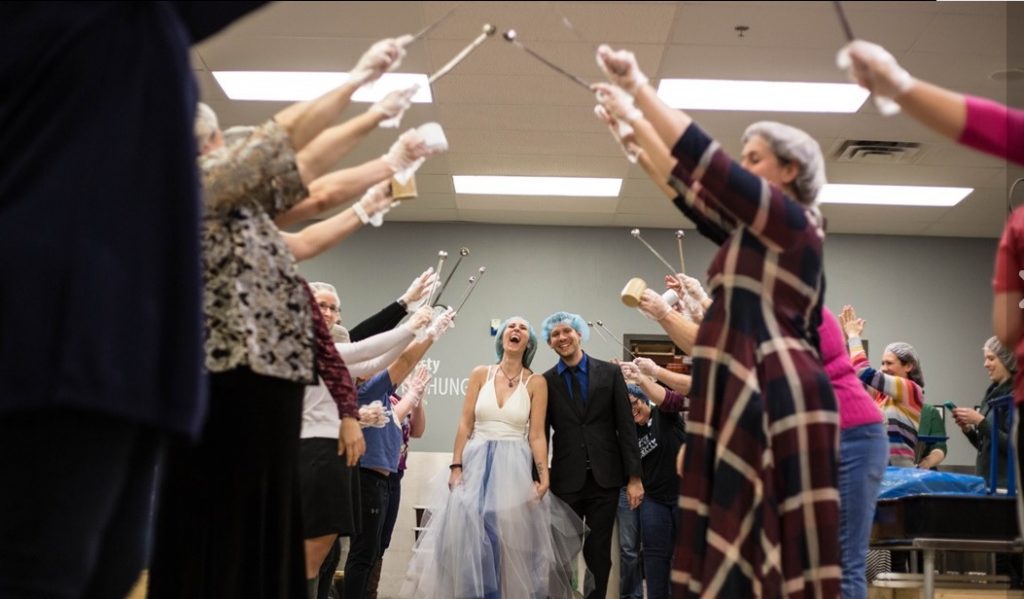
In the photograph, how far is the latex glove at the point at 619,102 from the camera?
2.28 metres

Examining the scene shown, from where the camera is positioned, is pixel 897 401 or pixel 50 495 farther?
pixel 897 401

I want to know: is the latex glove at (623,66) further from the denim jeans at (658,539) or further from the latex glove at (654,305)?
the denim jeans at (658,539)

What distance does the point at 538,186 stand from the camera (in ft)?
26.0

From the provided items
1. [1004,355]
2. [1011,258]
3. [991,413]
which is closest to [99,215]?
[1011,258]

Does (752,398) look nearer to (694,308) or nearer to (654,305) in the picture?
(654,305)

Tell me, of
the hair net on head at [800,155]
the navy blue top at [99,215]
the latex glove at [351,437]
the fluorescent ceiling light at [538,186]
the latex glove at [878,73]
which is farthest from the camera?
the fluorescent ceiling light at [538,186]

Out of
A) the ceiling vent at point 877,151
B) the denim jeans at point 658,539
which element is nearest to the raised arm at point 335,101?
the denim jeans at point 658,539

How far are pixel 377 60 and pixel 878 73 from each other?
3.25ft

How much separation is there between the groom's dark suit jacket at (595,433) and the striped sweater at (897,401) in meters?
1.23

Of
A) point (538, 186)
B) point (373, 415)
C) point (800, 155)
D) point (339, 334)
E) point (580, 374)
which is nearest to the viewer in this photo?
point (800, 155)

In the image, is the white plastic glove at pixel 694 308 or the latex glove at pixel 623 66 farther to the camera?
the white plastic glove at pixel 694 308

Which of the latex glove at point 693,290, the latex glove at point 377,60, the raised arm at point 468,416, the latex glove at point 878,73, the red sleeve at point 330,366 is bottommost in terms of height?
the red sleeve at point 330,366

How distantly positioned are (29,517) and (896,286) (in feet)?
28.8

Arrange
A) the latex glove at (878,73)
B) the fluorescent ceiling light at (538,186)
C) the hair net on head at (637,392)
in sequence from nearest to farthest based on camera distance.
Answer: the latex glove at (878,73) < the hair net on head at (637,392) < the fluorescent ceiling light at (538,186)
